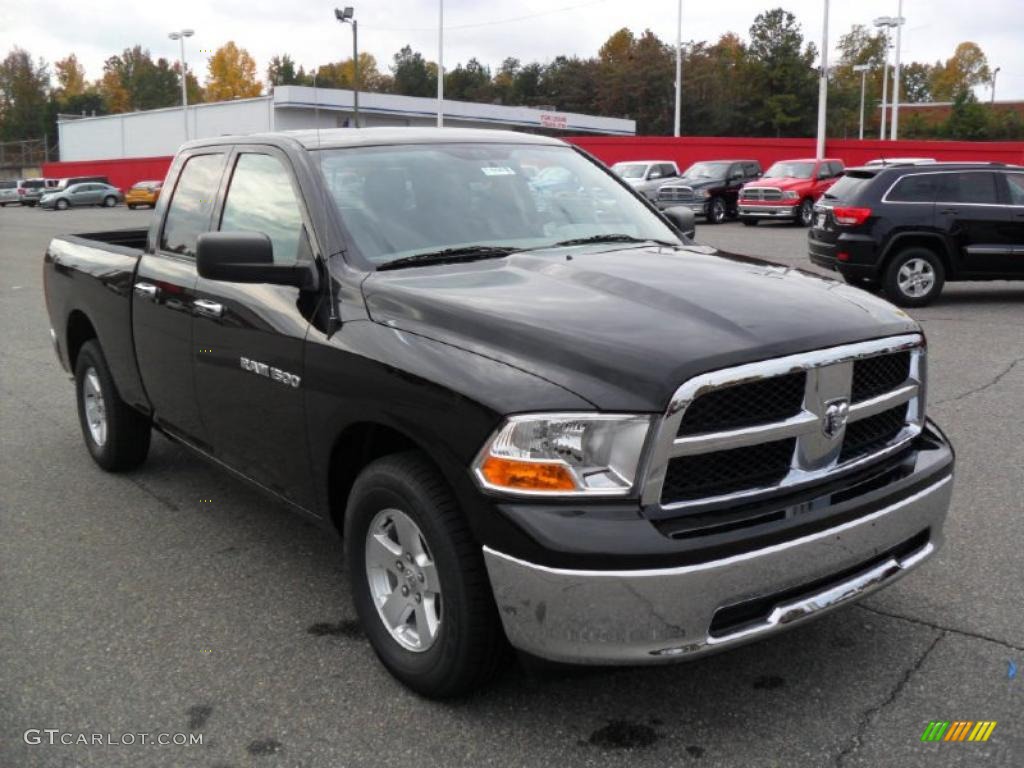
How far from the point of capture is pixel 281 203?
418cm

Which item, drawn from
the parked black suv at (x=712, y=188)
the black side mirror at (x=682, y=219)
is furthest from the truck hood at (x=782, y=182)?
the black side mirror at (x=682, y=219)

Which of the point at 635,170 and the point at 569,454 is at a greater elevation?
the point at 635,170

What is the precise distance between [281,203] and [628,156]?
138 feet

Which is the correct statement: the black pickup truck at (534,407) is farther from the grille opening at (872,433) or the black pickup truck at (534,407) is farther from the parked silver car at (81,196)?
the parked silver car at (81,196)

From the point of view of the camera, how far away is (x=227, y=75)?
116125 mm

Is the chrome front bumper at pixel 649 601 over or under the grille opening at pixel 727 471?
under

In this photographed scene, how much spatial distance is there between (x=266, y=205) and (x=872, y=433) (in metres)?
2.53

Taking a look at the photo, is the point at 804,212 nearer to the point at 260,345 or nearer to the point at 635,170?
the point at 635,170

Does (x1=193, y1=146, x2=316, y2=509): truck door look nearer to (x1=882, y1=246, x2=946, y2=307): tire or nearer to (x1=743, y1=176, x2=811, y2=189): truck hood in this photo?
(x1=882, y1=246, x2=946, y2=307): tire

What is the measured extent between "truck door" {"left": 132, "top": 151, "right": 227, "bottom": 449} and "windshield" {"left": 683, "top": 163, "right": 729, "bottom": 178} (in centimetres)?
2631

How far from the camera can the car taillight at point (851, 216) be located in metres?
12.7

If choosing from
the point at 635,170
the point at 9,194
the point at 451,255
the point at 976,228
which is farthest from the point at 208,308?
the point at 9,194

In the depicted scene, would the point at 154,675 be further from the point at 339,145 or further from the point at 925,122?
the point at 925,122

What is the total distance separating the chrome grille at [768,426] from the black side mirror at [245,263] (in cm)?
155
